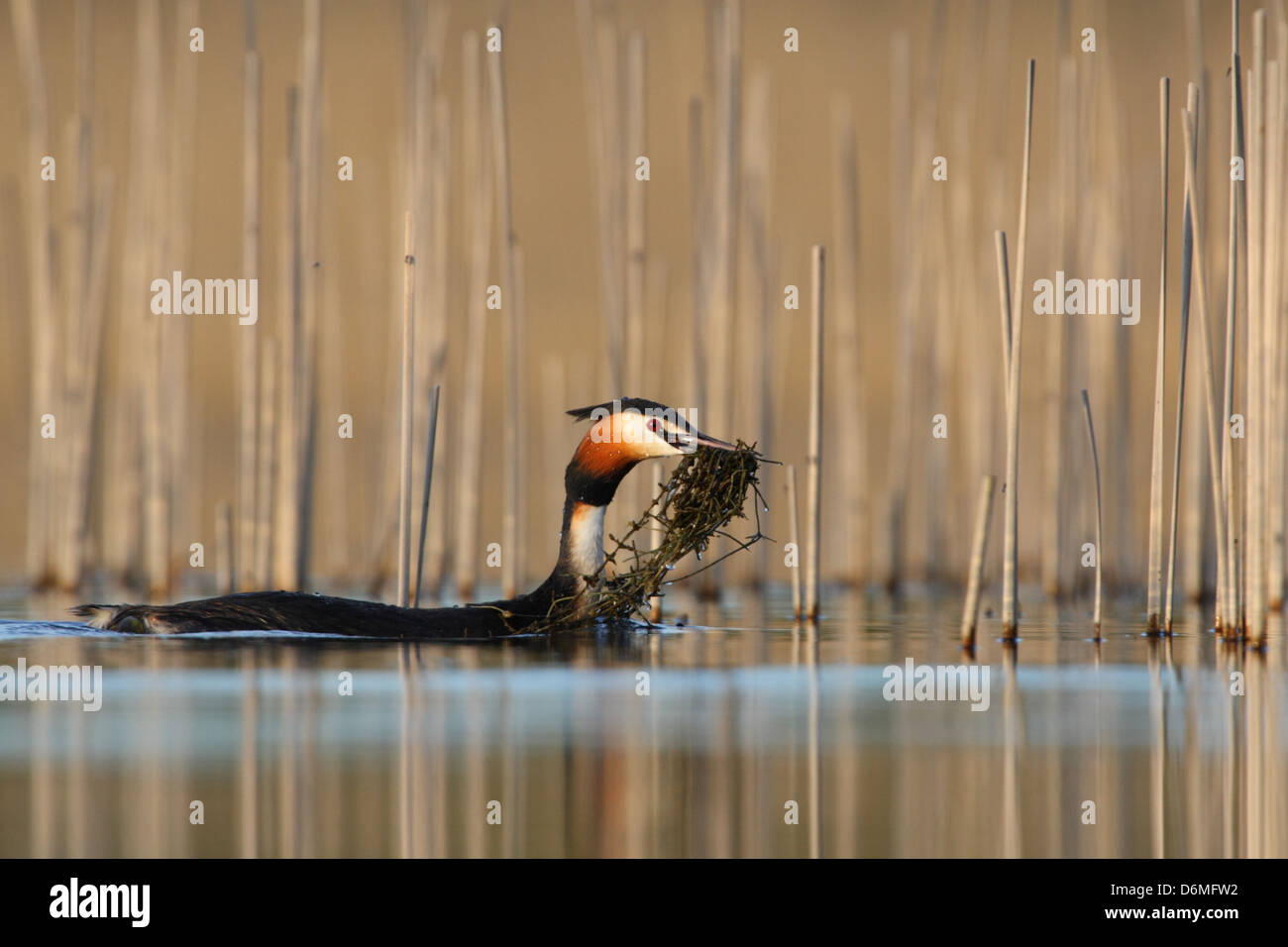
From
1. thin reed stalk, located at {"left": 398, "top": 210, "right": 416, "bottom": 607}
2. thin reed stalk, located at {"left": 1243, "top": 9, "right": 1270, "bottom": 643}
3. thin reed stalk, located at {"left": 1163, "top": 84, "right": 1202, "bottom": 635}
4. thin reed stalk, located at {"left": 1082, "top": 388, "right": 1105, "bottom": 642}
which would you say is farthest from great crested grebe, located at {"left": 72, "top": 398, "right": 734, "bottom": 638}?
thin reed stalk, located at {"left": 1243, "top": 9, "right": 1270, "bottom": 643}

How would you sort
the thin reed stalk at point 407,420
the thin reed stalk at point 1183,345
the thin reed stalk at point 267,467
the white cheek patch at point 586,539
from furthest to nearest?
the thin reed stalk at point 267,467 < the thin reed stalk at point 407,420 < the white cheek patch at point 586,539 < the thin reed stalk at point 1183,345

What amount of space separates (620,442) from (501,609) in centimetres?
174

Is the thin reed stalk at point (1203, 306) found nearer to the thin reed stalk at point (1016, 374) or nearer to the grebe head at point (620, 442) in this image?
the thin reed stalk at point (1016, 374)

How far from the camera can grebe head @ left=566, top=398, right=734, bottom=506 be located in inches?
520

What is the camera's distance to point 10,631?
44.7 feet

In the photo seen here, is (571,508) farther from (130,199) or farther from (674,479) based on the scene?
(130,199)

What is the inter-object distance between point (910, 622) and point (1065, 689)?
591 centimetres

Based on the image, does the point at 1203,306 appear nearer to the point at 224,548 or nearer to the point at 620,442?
the point at 620,442

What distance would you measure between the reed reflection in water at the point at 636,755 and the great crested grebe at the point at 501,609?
37 centimetres

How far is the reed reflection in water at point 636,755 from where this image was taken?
642cm

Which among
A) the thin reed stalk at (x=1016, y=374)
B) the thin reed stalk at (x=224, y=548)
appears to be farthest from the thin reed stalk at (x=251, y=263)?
the thin reed stalk at (x=1016, y=374)

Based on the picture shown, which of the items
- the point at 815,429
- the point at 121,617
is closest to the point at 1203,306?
the point at 815,429

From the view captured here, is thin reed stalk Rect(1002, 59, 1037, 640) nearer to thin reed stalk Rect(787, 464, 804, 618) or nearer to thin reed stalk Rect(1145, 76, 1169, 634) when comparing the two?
thin reed stalk Rect(1145, 76, 1169, 634)
